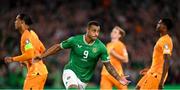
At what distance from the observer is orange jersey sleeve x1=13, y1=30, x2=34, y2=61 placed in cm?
1438

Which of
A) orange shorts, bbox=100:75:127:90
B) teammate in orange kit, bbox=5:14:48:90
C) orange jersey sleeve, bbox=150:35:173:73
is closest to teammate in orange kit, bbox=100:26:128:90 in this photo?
orange shorts, bbox=100:75:127:90

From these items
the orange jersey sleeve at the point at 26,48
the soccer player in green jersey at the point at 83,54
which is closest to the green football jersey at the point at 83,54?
the soccer player in green jersey at the point at 83,54

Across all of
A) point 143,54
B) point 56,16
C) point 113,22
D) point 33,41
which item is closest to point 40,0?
point 56,16

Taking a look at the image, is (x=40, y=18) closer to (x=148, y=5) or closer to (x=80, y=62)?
(x=148, y=5)

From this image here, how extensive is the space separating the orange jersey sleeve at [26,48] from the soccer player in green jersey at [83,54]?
409 mm

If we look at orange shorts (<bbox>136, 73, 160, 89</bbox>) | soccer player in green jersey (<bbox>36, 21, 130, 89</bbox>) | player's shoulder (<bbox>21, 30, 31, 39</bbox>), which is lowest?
orange shorts (<bbox>136, 73, 160, 89</bbox>)

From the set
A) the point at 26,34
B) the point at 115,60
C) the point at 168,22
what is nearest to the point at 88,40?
the point at 26,34

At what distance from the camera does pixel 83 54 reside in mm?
14047

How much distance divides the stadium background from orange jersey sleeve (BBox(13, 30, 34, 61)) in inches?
309

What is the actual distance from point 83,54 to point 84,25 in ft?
36.7

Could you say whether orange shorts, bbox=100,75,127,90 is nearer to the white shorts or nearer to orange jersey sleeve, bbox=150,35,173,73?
orange jersey sleeve, bbox=150,35,173,73

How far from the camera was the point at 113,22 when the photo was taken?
2545 cm

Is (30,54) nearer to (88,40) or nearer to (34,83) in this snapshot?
(34,83)

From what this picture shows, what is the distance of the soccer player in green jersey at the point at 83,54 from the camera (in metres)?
13.9
